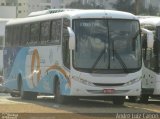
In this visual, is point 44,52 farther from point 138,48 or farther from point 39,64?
point 138,48

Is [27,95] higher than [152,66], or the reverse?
[152,66]

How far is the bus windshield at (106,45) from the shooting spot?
21875mm

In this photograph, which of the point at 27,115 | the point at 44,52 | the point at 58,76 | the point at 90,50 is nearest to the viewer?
the point at 27,115

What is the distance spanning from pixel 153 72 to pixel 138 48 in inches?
118

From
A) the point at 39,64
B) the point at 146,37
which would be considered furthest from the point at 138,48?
the point at 39,64

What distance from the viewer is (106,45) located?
22094mm

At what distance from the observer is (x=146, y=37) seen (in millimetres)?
23734

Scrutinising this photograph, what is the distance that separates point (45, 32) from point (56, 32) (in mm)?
1289

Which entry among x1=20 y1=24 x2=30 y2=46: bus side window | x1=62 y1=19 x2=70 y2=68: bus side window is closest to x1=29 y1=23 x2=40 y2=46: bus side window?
x1=20 y1=24 x2=30 y2=46: bus side window

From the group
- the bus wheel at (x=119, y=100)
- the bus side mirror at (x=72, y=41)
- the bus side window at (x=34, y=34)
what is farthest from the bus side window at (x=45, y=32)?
the bus wheel at (x=119, y=100)

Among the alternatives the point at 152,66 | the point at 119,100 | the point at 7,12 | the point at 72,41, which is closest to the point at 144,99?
the point at 152,66

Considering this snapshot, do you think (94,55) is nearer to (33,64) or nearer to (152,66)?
(152,66)

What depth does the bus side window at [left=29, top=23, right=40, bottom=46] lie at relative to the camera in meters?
25.9

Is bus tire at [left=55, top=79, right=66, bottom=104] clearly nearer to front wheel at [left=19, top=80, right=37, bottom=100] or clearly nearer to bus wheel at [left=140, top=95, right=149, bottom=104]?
bus wheel at [left=140, top=95, right=149, bottom=104]
